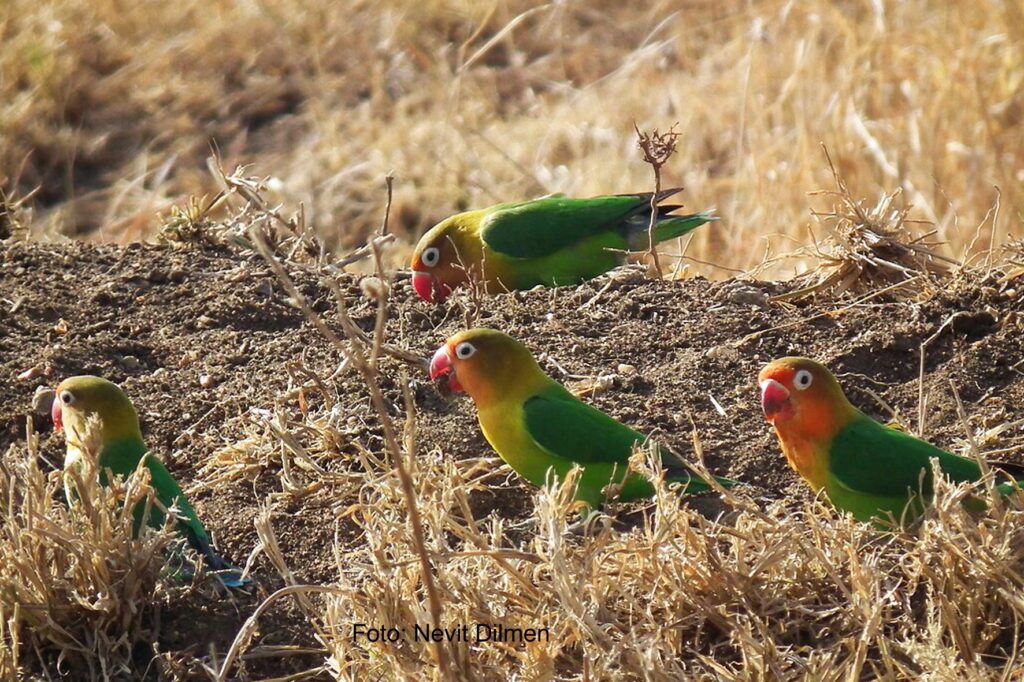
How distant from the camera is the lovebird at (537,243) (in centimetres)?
484

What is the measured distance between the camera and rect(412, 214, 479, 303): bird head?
4.68 metres

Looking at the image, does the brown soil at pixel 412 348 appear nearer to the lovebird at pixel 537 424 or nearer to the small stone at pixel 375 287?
the lovebird at pixel 537 424

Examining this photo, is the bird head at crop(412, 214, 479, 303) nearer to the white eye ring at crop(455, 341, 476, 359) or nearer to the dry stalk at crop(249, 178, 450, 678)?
the white eye ring at crop(455, 341, 476, 359)

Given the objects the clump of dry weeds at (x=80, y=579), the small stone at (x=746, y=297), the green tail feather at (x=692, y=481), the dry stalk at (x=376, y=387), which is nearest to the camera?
the dry stalk at (x=376, y=387)

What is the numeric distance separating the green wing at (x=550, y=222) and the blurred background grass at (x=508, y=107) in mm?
1311

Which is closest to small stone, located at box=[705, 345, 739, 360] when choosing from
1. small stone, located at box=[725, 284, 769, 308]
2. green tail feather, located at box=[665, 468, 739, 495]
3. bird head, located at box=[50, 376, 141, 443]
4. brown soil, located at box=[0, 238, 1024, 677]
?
brown soil, located at box=[0, 238, 1024, 677]

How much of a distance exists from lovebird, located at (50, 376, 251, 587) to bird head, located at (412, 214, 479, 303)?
4.14ft

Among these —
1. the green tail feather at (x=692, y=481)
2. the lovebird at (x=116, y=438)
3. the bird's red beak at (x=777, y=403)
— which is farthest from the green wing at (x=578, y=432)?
the lovebird at (x=116, y=438)

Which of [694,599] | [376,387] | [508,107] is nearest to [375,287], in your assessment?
[376,387]

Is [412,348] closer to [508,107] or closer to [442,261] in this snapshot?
[442,261]

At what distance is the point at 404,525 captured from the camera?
289 centimetres

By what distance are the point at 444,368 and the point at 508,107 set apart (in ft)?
18.7

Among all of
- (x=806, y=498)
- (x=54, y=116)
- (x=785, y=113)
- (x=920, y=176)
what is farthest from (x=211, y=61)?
(x=806, y=498)

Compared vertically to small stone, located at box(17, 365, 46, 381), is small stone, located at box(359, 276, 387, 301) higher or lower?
higher
